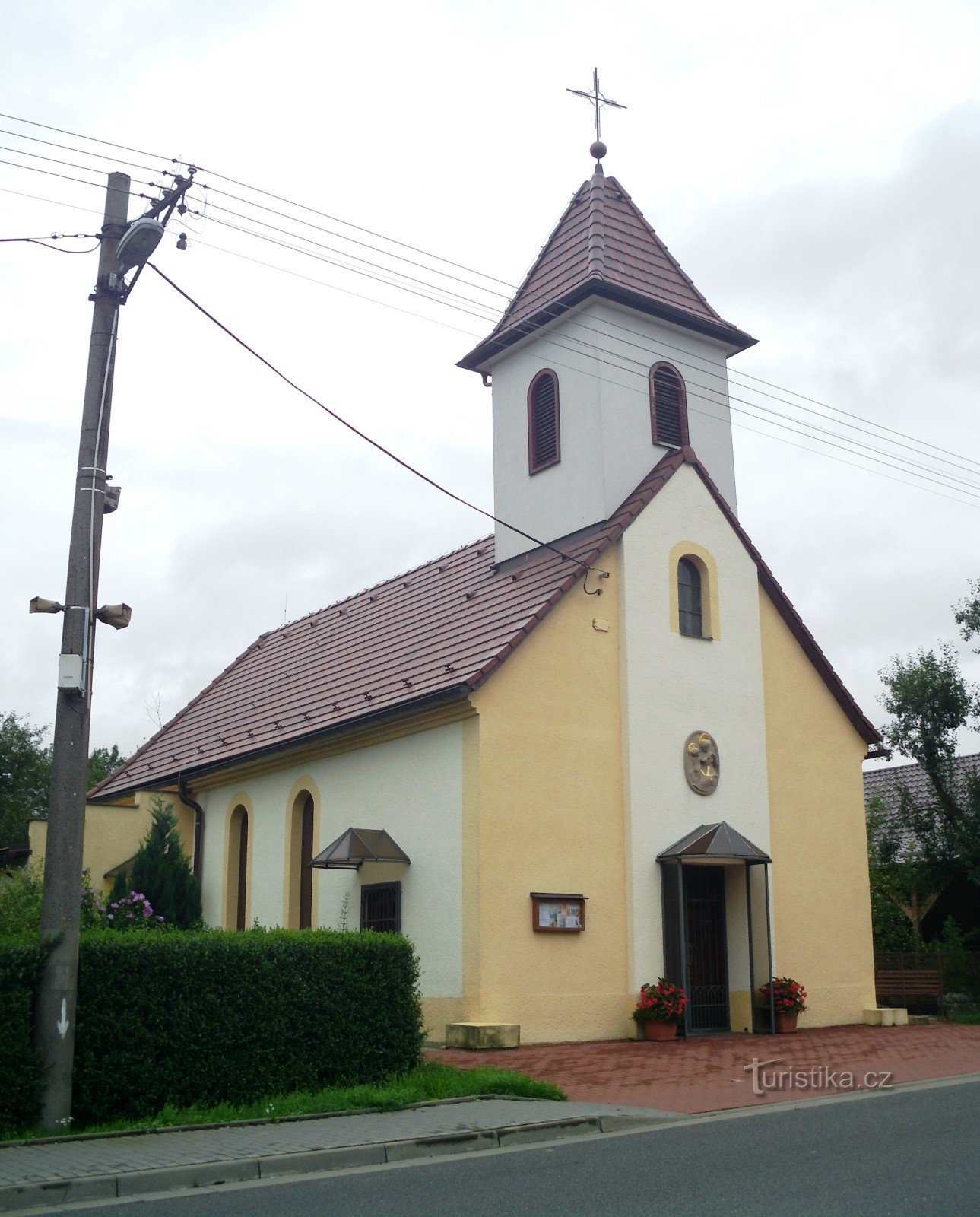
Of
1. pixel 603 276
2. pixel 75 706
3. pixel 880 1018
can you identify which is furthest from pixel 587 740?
pixel 75 706

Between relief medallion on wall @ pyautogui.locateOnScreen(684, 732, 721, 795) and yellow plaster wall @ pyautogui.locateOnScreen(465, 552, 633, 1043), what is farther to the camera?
relief medallion on wall @ pyautogui.locateOnScreen(684, 732, 721, 795)

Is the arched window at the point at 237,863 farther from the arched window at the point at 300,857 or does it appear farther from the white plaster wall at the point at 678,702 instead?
the white plaster wall at the point at 678,702

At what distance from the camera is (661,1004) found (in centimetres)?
1814

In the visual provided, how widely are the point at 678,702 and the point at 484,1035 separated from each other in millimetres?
6215

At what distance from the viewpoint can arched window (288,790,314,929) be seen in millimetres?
22531

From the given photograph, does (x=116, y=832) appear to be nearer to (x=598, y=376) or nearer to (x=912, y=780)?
(x=598, y=376)

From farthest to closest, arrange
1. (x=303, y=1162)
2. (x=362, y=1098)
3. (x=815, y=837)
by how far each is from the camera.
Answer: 1. (x=815, y=837)
2. (x=362, y=1098)
3. (x=303, y=1162)

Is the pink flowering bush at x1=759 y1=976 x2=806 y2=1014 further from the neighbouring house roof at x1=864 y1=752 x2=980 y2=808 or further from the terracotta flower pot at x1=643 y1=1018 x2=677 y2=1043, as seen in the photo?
the neighbouring house roof at x1=864 y1=752 x2=980 y2=808

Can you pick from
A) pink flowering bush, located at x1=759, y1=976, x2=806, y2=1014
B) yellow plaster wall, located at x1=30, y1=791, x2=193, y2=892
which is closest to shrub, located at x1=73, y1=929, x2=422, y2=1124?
pink flowering bush, located at x1=759, y1=976, x2=806, y2=1014

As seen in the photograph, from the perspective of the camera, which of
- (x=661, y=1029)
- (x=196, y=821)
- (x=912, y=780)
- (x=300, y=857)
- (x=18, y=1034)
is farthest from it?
(x=912, y=780)

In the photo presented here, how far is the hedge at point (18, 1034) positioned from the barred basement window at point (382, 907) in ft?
29.4

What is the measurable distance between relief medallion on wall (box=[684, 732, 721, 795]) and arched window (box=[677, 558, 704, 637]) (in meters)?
1.74

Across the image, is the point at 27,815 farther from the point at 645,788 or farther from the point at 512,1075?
the point at 512,1075

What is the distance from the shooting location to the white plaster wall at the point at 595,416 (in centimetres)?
2131
